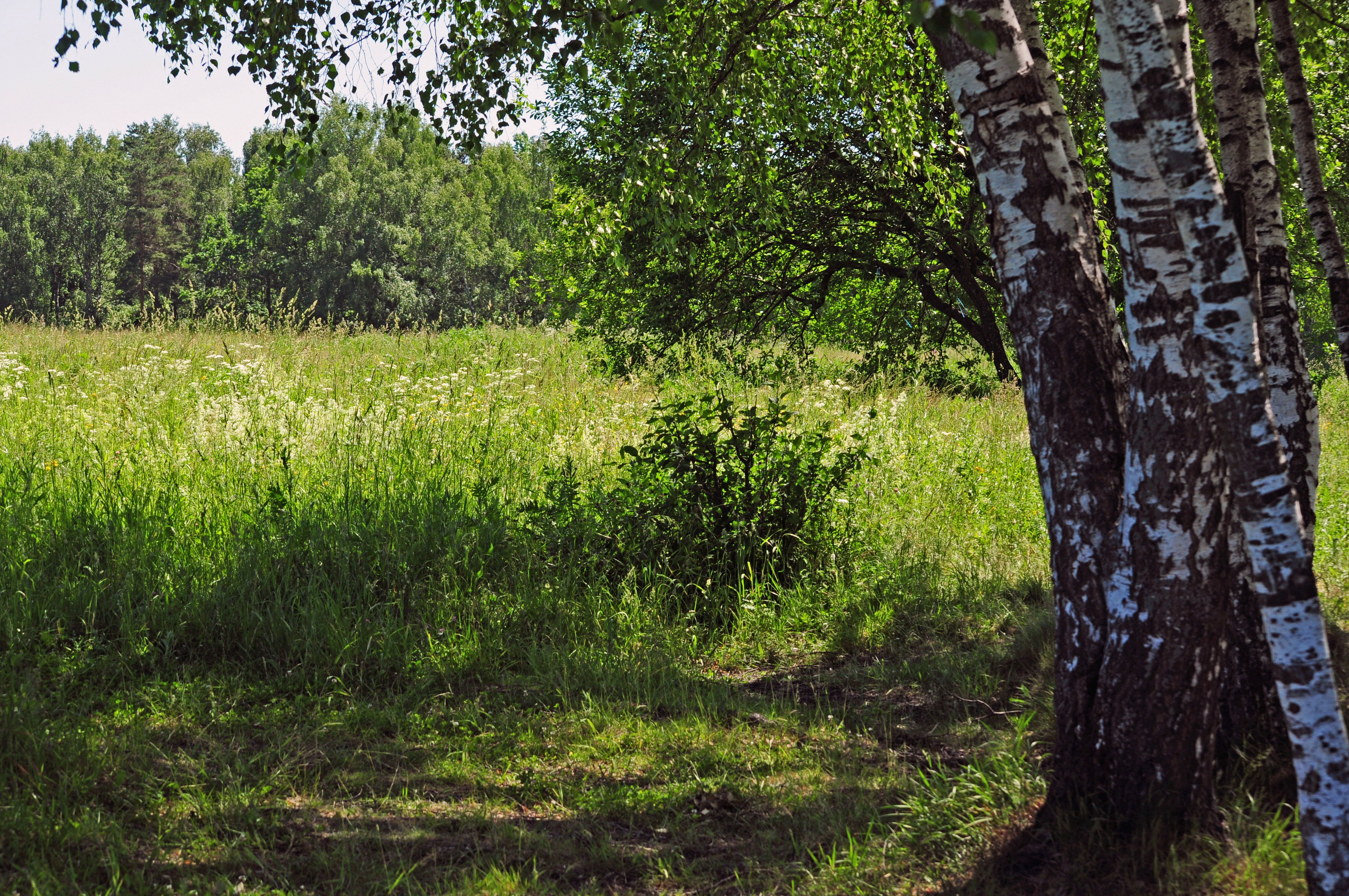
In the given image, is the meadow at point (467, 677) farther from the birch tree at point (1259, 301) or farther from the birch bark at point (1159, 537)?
the birch tree at point (1259, 301)

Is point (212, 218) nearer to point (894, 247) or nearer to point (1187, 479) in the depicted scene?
Result: point (894, 247)

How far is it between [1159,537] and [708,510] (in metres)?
3.06

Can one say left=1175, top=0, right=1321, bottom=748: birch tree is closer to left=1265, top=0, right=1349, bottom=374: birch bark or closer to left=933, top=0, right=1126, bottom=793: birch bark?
left=933, top=0, right=1126, bottom=793: birch bark

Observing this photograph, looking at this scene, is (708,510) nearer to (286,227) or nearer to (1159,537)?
(1159,537)

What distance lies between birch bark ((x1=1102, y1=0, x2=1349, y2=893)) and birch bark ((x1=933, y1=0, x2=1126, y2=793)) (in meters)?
0.55

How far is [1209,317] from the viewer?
6.63 feet

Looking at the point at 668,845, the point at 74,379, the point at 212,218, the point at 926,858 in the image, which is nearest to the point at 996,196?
the point at 926,858

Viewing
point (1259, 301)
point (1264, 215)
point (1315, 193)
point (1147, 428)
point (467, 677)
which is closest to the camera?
point (1147, 428)

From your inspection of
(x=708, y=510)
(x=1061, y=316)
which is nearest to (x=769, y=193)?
(x=708, y=510)

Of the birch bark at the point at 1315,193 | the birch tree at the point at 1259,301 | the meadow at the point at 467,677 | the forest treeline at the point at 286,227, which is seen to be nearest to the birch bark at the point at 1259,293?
the birch tree at the point at 1259,301

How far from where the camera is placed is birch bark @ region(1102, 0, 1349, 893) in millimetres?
1926

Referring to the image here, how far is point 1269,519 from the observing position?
192cm

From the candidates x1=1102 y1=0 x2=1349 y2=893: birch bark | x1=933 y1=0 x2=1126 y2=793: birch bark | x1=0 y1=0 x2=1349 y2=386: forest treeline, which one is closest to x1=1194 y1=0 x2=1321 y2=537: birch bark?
x1=0 y1=0 x2=1349 y2=386: forest treeline

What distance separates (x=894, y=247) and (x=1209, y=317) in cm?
1297
